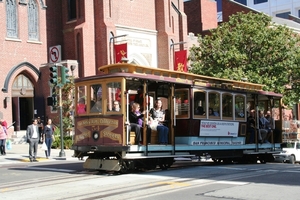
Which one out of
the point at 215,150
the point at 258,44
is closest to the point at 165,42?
the point at 258,44

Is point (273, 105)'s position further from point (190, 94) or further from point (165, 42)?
point (165, 42)

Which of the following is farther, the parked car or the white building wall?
the white building wall

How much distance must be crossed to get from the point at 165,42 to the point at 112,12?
5935mm

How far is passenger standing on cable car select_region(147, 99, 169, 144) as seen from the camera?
1441cm

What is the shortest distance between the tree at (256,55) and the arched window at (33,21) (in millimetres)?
11260

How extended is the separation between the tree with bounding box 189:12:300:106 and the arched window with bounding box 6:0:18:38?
39.8ft

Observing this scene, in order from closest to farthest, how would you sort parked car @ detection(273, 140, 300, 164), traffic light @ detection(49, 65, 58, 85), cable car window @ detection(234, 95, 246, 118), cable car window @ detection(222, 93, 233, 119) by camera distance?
cable car window @ detection(222, 93, 233, 119)
cable car window @ detection(234, 95, 246, 118)
traffic light @ detection(49, 65, 58, 85)
parked car @ detection(273, 140, 300, 164)

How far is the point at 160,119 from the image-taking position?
14.5m

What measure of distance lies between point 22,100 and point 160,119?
2232 centimetres

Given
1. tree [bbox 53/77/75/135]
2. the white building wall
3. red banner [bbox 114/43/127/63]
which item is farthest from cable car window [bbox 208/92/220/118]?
the white building wall

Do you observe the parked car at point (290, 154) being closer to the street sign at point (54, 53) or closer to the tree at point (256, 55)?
the tree at point (256, 55)

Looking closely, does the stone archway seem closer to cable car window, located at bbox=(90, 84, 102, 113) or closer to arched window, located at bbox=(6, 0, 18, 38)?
arched window, located at bbox=(6, 0, 18, 38)

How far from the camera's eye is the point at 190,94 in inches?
606

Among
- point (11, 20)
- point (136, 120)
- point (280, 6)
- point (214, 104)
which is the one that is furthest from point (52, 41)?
point (280, 6)
